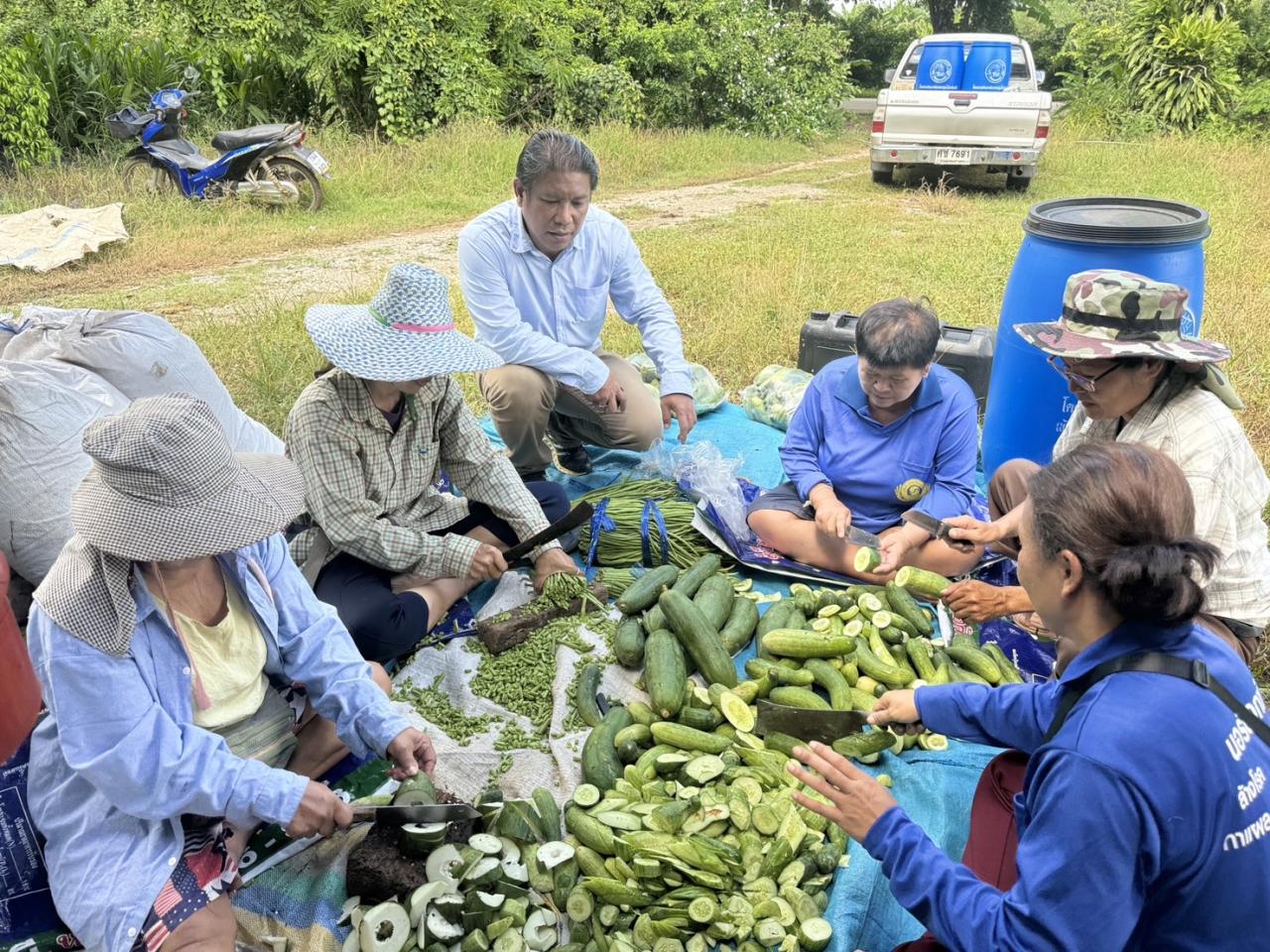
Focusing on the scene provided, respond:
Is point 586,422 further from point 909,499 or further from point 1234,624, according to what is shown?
point 1234,624

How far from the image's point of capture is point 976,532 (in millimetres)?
3549

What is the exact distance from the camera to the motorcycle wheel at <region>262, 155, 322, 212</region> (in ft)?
35.8

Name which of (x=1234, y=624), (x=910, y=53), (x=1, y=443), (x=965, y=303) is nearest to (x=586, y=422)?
(x=1, y=443)

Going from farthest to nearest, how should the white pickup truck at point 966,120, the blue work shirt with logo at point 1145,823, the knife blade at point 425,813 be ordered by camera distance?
the white pickup truck at point 966,120
the knife blade at point 425,813
the blue work shirt with logo at point 1145,823

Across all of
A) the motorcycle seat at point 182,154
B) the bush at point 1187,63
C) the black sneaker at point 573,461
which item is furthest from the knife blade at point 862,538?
the bush at point 1187,63

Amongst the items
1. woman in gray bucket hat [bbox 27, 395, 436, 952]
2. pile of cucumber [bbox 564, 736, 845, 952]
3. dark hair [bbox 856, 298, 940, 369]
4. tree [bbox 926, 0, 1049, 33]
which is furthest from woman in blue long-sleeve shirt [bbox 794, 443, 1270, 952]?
tree [bbox 926, 0, 1049, 33]

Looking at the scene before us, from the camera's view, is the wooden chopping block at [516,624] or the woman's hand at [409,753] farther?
the wooden chopping block at [516,624]

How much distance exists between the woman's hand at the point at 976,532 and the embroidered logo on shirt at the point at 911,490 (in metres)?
0.63

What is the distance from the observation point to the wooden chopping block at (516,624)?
3705 millimetres

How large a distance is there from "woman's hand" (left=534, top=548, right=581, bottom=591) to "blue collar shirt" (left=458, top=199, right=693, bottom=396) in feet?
3.59

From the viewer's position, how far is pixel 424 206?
1182 cm

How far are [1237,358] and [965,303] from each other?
213 cm

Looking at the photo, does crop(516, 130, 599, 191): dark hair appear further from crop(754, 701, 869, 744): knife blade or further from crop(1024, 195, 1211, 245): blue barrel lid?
crop(754, 701, 869, 744): knife blade

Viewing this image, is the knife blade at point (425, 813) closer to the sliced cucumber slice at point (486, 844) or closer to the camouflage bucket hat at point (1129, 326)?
the sliced cucumber slice at point (486, 844)
